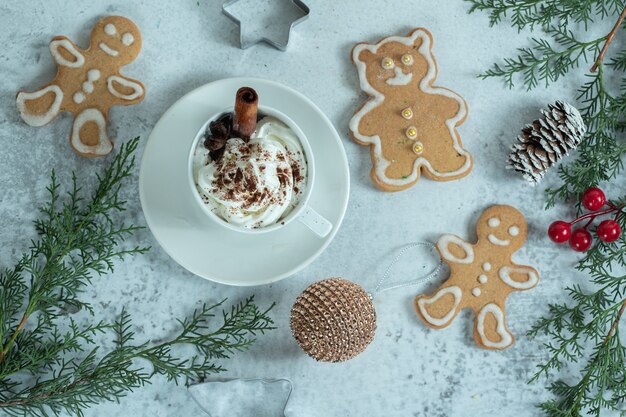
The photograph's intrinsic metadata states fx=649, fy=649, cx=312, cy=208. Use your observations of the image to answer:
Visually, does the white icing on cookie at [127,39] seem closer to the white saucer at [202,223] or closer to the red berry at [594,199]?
the white saucer at [202,223]

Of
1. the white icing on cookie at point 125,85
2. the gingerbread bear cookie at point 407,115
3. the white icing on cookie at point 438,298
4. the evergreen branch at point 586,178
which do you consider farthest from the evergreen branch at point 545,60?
the white icing on cookie at point 125,85

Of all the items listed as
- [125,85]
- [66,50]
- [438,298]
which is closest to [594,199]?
[438,298]

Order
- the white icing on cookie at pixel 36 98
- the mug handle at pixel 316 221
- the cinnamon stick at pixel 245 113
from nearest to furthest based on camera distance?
the cinnamon stick at pixel 245 113 < the mug handle at pixel 316 221 < the white icing on cookie at pixel 36 98

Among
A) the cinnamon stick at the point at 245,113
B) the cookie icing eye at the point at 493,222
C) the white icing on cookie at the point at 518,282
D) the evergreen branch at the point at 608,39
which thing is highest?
the evergreen branch at the point at 608,39

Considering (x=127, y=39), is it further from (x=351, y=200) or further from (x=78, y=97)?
(x=351, y=200)

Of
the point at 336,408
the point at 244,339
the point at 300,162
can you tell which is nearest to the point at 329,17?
the point at 300,162

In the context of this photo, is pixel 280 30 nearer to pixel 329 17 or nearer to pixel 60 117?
pixel 329 17
